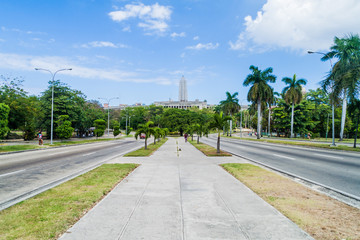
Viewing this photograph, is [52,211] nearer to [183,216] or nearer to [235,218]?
[183,216]

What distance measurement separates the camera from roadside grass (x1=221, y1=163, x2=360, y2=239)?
4.36 metres

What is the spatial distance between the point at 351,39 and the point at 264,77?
21.9 meters

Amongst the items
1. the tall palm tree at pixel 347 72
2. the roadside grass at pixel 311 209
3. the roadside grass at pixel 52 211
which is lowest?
the roadside grass at pixel 52 211

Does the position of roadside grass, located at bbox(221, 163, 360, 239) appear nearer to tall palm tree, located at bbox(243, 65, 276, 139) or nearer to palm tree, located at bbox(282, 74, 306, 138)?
tall palm tree, located at bbox(243, 65, 276, 139)

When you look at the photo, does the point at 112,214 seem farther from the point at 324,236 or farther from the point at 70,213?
the point at 324,236

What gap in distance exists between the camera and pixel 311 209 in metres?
5.53

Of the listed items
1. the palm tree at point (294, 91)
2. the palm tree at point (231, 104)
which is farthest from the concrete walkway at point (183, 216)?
the palm tree at point (231, 104)

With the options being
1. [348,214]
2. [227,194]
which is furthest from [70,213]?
[348,214]

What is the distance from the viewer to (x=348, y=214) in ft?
17.1

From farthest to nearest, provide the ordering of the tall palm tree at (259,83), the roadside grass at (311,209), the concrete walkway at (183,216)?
1. the tall palm tree at (259,83)
2. the roadside grass at (311,209)
3. the concrete walkway at (183,216)

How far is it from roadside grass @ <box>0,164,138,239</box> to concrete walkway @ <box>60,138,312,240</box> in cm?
29

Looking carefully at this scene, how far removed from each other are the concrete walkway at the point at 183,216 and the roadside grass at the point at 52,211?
0.29 metres

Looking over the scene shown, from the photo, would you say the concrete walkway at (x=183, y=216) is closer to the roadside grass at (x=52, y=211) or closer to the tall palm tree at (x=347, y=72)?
the roadside grass at (x=52, y=211)

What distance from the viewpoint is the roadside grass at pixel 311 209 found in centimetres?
436
